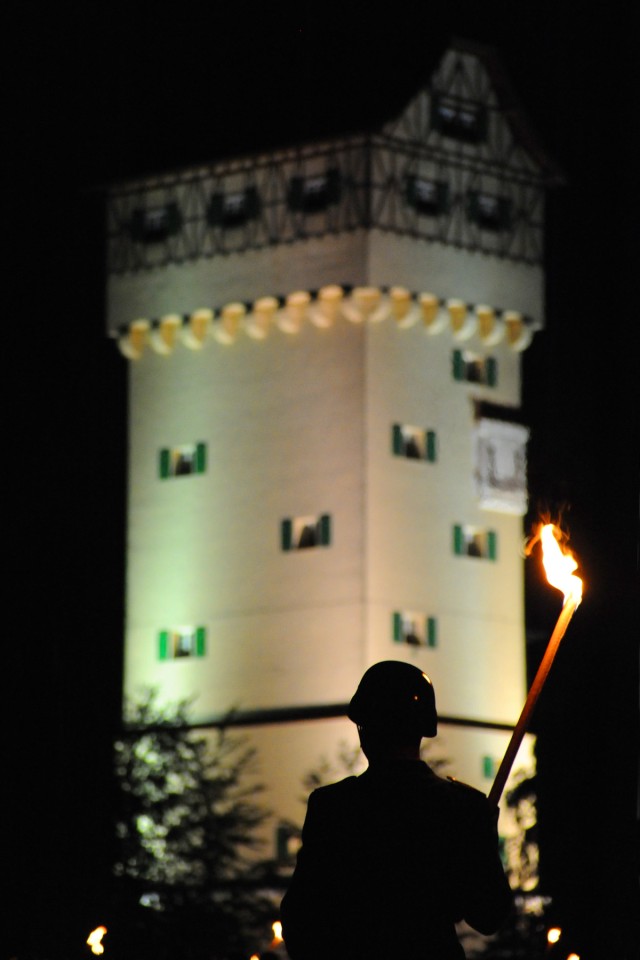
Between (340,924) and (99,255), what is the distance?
49.1m

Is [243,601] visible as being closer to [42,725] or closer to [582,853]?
[42,725]

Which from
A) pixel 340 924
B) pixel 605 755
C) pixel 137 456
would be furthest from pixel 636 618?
pixel 137 456

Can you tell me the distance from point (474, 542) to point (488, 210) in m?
6.68

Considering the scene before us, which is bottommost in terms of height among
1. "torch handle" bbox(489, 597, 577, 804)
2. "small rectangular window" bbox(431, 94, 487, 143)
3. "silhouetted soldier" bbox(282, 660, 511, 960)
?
"silhouetted soldier" bbox(282, 660, 511, 960)

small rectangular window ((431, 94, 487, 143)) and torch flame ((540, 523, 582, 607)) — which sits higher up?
small rectangular window ((431, 94, 487, 143))

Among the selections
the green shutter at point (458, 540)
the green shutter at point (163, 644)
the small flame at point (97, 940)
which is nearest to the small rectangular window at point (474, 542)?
the green shutter at point (458, 540)

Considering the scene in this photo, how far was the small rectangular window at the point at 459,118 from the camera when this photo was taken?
166 feet

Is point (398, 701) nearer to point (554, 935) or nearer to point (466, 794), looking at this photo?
point (466, 794)

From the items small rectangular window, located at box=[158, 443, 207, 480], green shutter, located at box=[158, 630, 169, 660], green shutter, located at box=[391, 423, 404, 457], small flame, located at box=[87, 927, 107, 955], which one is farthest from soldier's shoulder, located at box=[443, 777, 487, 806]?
small rectangular window, located at box=[158, 443, 207, 480]

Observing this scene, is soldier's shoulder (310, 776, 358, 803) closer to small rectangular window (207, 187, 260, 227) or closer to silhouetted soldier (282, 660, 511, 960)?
silhouetted soldier (282, 660, 511, 960)

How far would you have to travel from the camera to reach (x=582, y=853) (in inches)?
Answer: 1542

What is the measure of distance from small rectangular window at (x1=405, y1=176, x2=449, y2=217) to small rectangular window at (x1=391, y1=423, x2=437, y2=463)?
4.39 meters

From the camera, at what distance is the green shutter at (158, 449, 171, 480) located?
50.4 meters

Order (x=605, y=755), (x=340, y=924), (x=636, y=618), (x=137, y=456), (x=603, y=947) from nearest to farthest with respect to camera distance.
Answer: (x=340, y=924) → (x=636, y=618) → (x=603, y=947) → (x=605, y=755) → (x=137, y=456)
